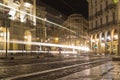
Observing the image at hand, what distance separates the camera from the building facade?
62.5m

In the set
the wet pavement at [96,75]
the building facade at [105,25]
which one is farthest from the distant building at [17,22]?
the wet pavement at [96,75]

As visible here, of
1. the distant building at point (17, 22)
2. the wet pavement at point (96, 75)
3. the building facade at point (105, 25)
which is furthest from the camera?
the building facade at point (105, 25)

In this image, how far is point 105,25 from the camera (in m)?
69.8

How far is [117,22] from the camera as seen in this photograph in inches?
2393

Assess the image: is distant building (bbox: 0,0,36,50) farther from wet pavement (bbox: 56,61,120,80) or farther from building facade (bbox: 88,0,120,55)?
wet pavement (bbox: 56,61,120,80)

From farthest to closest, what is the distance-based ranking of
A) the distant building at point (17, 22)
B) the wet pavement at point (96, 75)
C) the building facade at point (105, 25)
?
the building facade at point (105, 25) → the distant building at point (17, 22) → the wet pavement at point (96, 75)

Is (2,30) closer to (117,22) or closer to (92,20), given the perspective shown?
(117,22)

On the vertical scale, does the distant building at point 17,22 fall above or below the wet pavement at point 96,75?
above

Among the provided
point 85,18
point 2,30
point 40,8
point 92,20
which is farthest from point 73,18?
point 2,30

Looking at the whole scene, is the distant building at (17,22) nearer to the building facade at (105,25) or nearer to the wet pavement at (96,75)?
the building facade at (105,25)

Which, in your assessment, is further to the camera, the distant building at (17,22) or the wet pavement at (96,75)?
the distant building at (17,22)

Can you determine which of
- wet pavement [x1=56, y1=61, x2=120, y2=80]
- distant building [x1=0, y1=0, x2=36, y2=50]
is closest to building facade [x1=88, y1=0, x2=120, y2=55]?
distant building [x1=0, y1=0, x2=36, y2=50]

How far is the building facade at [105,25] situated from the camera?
62487 mm

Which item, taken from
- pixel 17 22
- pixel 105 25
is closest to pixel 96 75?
pixel 17 22
